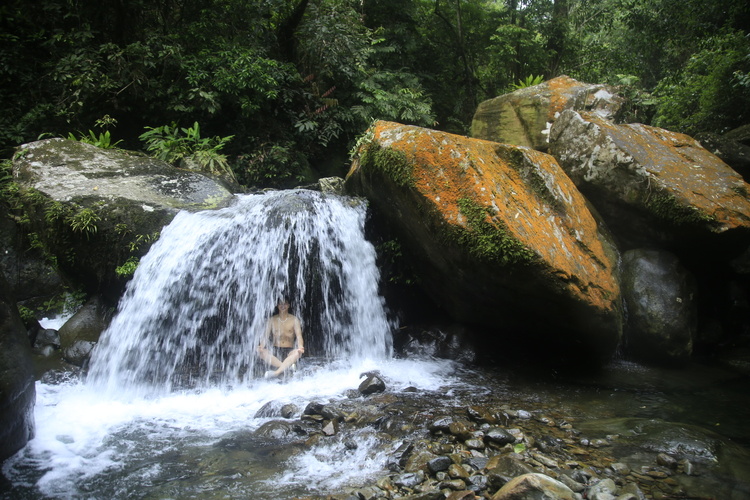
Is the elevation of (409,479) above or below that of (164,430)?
above

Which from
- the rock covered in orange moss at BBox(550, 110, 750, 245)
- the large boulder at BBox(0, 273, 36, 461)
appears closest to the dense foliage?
the rock covered in orange moss at BBox(550, 110, 750, 245)

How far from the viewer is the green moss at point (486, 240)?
4.45 metres

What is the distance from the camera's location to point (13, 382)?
3.19 m

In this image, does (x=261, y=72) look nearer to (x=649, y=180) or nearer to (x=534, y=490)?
(x=649, y=180)

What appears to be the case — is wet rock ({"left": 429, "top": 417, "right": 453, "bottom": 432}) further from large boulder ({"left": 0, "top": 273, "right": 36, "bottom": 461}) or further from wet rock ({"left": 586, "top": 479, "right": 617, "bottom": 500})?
large boulder ({"left": 0, "top": 273, "right": 36, "bottom": 461})

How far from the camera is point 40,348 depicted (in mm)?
5922

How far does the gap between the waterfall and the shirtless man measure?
131 mm

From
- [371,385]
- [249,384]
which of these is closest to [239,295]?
[249,384]

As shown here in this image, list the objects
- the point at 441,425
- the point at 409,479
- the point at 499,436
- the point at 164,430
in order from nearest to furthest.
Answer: the point at 409,479
the point at 499,436
the point at 441,425
the point at 164,430

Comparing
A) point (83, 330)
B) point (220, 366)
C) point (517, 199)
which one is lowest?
point (220, 366)

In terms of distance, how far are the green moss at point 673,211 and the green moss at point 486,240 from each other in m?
2.64

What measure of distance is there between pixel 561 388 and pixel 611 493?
239cm

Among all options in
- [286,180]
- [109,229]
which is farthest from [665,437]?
[286,180]

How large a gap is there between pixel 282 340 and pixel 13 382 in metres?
2.86
